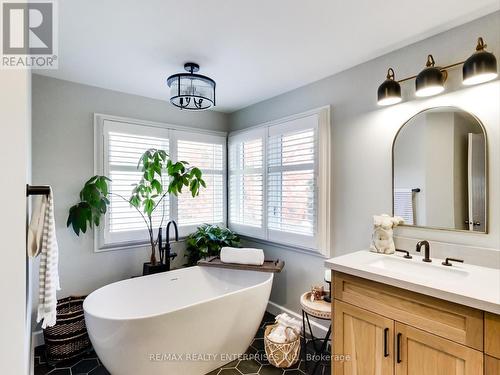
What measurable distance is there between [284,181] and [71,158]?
7.12ft

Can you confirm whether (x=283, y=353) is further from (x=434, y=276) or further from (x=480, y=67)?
(x=480, y=67)

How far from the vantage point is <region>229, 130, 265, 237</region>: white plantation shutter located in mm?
3293

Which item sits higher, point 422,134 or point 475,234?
point 422,134

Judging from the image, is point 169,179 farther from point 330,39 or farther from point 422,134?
point 422,134

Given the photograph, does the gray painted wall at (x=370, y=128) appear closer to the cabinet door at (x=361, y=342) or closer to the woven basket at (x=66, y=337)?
the cabinet door at (x=361, y=342)

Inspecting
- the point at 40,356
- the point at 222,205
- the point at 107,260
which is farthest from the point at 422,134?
the point at 40,356

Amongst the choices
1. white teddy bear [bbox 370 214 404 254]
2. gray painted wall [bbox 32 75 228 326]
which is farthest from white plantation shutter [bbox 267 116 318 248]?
gray painted wall [bbox 32 75 228 326]

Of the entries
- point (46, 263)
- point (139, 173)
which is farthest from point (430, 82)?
point (139, 173)

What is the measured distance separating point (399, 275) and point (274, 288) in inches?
75.4

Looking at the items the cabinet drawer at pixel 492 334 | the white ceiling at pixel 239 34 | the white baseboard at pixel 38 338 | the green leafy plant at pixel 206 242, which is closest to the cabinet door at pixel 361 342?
the cabinet drawer at pixel 492 334

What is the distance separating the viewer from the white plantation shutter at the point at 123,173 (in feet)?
9.49

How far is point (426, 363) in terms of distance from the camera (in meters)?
1.38

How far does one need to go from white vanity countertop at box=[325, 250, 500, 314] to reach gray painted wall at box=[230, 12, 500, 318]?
7.6 inches

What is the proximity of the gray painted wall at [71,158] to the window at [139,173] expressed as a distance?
0.39 feet
